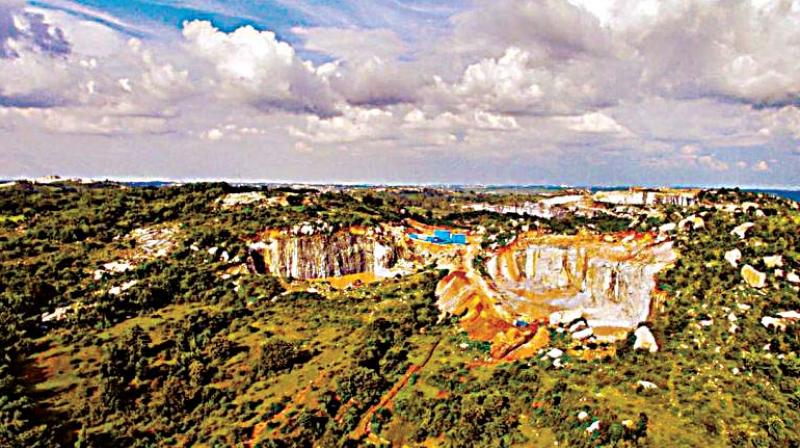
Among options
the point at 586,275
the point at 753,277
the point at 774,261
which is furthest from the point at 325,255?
the point at 774,261

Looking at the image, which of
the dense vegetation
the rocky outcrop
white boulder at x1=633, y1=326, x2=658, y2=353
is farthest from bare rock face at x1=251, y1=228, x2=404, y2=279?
the rocky outcrop

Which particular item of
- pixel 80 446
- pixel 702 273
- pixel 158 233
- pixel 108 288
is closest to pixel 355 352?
pixel 80 446

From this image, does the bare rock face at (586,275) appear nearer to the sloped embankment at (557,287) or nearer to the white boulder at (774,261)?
the sloped embankment at (557,287)

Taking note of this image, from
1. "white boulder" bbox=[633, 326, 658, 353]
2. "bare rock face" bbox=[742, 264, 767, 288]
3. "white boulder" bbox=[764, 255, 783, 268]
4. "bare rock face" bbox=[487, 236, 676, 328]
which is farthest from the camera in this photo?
"bare rock face" bbox=[487, 236, 676, 328]

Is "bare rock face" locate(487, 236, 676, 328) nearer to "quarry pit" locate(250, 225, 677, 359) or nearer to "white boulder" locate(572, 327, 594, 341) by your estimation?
"quarry pit" locate(250, 225, 677, 359)

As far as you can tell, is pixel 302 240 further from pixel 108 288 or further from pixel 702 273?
pixel 702 273

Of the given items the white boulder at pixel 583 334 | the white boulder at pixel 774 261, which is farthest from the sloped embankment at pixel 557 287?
the white boulder at pixel 774 261

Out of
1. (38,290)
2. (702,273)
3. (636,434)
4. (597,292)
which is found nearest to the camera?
(636,434)
